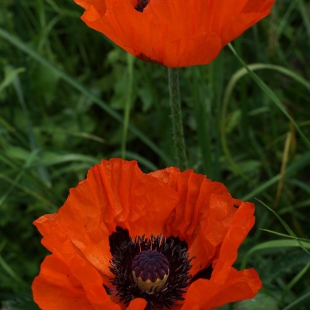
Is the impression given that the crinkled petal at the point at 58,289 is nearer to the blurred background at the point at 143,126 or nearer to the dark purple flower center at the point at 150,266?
the dark purple flower center at the point at 150,266

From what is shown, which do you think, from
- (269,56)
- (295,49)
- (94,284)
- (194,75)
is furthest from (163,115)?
(94,284)

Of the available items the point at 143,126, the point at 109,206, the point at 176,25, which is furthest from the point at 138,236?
the point at 143,126

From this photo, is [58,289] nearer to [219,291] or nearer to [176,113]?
[219,291]

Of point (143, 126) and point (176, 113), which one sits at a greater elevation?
point (176, 113)

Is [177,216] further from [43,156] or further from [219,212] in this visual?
[43,156]

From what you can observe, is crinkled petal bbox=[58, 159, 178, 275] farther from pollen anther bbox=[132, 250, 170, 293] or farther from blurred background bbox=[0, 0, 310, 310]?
blurred background bbox=[0, 0, 310, 310]

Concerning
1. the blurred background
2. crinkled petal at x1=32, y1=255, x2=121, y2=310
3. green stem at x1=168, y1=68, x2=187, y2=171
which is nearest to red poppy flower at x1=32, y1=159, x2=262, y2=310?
crinkled petal at x1=32, y1=255, x2=121, y2=310
